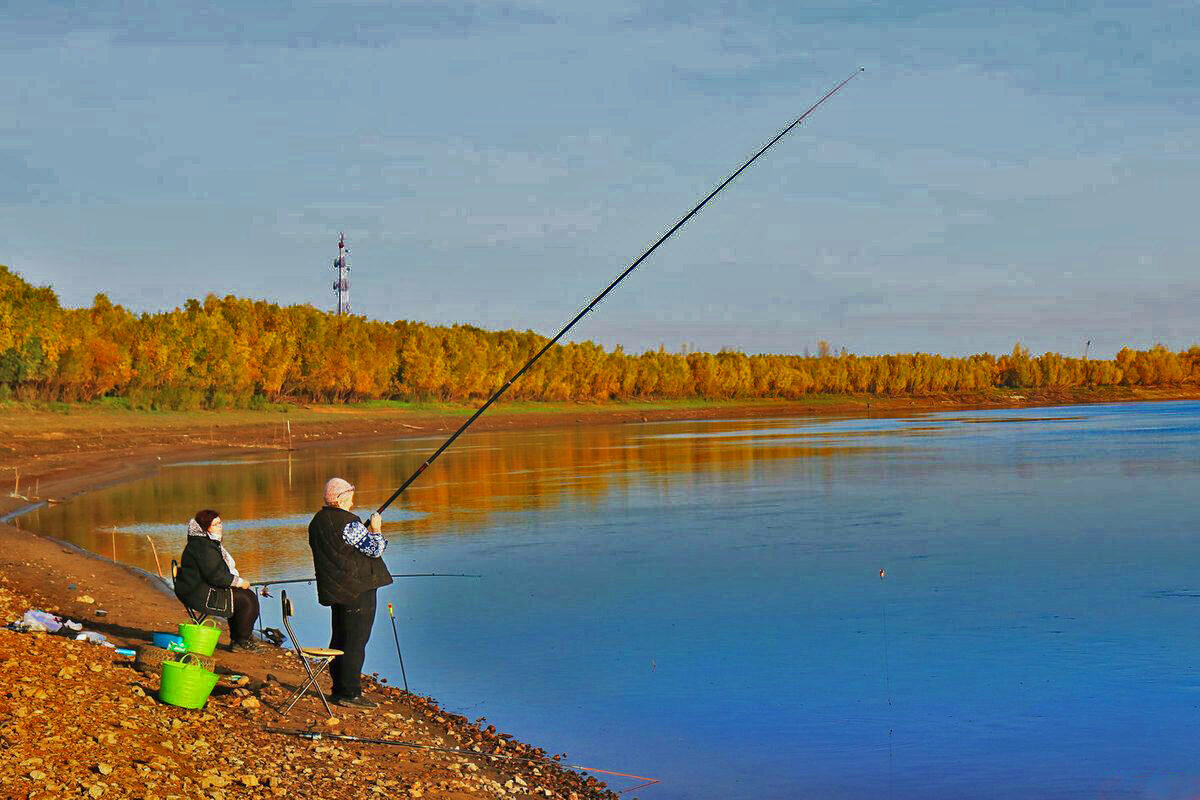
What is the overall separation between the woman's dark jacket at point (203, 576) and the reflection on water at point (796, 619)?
2247 millimetres

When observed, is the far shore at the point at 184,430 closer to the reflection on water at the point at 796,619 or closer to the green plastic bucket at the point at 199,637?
the reflection on water at the point at 796,619

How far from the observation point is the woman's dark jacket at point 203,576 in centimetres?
1025

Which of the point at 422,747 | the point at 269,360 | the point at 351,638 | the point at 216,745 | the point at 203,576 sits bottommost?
the point at 422,747

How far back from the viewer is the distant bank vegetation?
208 ft

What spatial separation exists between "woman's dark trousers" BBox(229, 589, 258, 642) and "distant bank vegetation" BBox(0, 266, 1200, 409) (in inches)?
2084

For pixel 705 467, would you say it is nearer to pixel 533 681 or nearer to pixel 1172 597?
pixel 1172 597

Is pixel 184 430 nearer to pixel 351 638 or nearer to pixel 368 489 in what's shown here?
pixel 368 489

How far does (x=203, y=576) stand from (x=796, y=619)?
7.64m

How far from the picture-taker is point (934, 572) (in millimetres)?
18891

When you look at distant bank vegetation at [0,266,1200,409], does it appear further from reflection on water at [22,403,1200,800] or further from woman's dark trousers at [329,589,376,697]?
woman's dark trousers at [329,589,376,697]

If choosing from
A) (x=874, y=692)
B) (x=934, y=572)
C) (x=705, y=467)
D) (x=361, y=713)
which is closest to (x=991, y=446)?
(x=705, y=467)

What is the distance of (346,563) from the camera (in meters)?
8.90

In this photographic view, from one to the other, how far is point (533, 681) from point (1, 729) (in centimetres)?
580

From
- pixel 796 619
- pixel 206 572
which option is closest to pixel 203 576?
pixel 206 572
